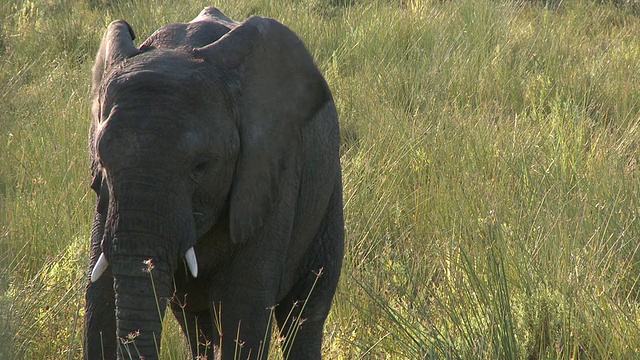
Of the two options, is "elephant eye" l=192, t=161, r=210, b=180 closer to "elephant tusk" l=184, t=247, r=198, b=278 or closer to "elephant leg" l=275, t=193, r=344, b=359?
"elephant tusk" l=184, t=247, r=198, b=278

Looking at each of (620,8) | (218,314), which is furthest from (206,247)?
(620,8)

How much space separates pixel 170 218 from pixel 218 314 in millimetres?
491

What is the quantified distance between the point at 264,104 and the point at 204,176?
13.5 inches

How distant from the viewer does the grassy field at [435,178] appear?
11.2 feet

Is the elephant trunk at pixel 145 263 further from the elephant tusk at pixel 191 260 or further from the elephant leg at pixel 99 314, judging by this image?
the elephant leg at pixel 99 314

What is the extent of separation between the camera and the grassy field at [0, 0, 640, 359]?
341cm

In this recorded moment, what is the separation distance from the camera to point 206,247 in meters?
2.83

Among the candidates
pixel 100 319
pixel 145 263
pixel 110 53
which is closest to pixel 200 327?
pixel 100 319

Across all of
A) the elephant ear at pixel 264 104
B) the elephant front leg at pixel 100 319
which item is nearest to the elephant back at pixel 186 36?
the elephant ear at pixel 264 104

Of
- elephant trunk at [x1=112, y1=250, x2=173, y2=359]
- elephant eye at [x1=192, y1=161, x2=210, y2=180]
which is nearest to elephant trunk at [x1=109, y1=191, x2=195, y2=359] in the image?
elephant trunk at [x1=112, y1=250, x2=173, y2=359]

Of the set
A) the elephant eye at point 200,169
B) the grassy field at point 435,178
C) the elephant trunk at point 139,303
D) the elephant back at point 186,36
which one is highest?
the elephant back at point 186,36

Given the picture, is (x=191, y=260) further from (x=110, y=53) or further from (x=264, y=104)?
(x=110, y=53)

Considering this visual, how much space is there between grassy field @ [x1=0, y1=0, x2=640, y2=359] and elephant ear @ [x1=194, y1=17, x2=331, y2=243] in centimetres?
59

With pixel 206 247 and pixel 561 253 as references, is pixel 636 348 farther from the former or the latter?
pixel 206 247
